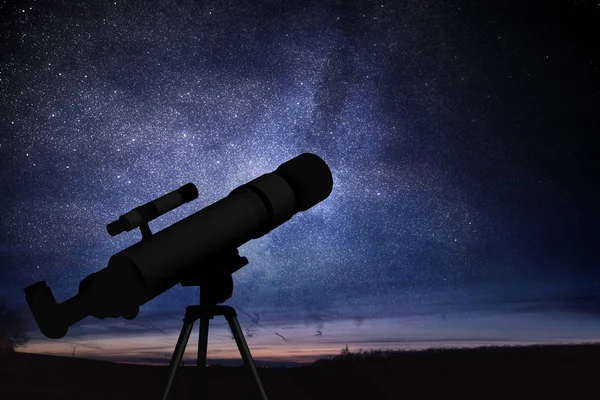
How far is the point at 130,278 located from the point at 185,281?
35 centimetres

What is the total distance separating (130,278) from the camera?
3.06 meters

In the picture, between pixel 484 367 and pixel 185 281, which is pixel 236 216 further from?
pixel 484 367

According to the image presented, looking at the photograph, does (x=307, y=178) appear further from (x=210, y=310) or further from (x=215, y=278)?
(x=210, y=310)

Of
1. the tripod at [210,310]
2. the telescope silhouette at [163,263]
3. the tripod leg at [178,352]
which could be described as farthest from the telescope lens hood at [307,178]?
the tripod leg at [178,352]

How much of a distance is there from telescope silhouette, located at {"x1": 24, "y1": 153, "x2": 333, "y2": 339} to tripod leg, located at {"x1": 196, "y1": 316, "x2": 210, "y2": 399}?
13 cm

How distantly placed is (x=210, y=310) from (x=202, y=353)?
0.26m

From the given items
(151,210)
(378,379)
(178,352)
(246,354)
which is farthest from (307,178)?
(378,379)

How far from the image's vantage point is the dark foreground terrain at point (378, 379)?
28.0 ft

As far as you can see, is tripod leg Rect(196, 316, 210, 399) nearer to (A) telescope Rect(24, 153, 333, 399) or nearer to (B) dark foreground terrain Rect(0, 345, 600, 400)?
(A) telescope Rect(24, 153, 333, 399)

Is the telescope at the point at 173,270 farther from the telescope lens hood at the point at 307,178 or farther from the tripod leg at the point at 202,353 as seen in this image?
the telescope lens hood at the point at 307,178

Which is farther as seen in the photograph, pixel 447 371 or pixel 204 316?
pixel 447 371

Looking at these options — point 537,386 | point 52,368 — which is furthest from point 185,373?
point 537,386

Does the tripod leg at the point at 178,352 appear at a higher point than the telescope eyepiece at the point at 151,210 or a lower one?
lower

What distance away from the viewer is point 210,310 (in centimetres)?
310
